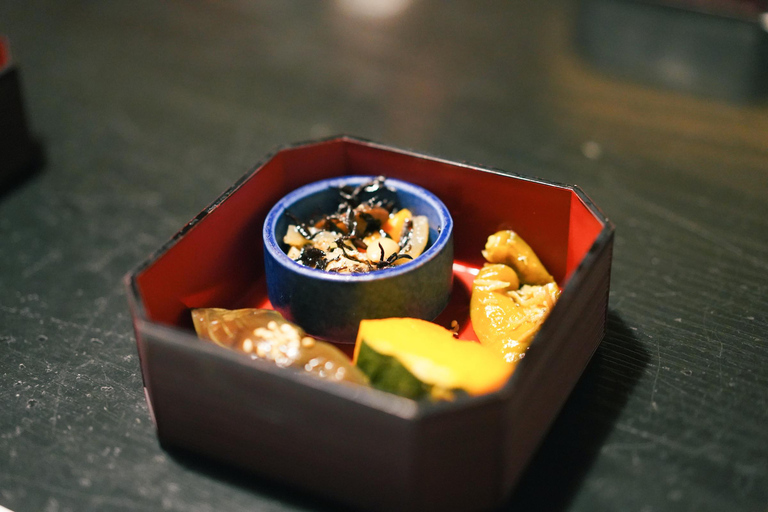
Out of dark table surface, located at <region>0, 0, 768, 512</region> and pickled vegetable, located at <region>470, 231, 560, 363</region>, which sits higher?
pickled vegetable, located at <region>470, 231, 560, 363</region>

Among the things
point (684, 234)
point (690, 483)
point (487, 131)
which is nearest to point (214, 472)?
point (690, 483)

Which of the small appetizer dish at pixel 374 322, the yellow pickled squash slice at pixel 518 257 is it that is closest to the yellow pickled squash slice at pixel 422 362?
the small appetizer dish at pixel 374 322

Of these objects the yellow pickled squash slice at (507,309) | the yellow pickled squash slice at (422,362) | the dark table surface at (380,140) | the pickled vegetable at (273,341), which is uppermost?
the yellow pickled squash slice at (422,362)

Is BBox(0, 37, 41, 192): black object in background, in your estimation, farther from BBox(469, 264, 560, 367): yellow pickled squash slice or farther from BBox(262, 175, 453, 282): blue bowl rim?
BBox(469, 264, 560, 367): yellow pickled squash slice

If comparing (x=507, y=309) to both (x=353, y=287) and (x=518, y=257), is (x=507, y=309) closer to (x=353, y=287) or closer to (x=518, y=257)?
(x=518, y=257)

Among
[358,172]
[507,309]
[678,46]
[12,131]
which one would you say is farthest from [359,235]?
[678,46]

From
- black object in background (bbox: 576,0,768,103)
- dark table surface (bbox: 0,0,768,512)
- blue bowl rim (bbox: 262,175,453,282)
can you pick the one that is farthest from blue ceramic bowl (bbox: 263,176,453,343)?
black object in background (bbox: 576,0,768,103)

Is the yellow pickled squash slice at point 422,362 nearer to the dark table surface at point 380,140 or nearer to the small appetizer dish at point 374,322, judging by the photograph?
the small appetizer dish at point 374,322
